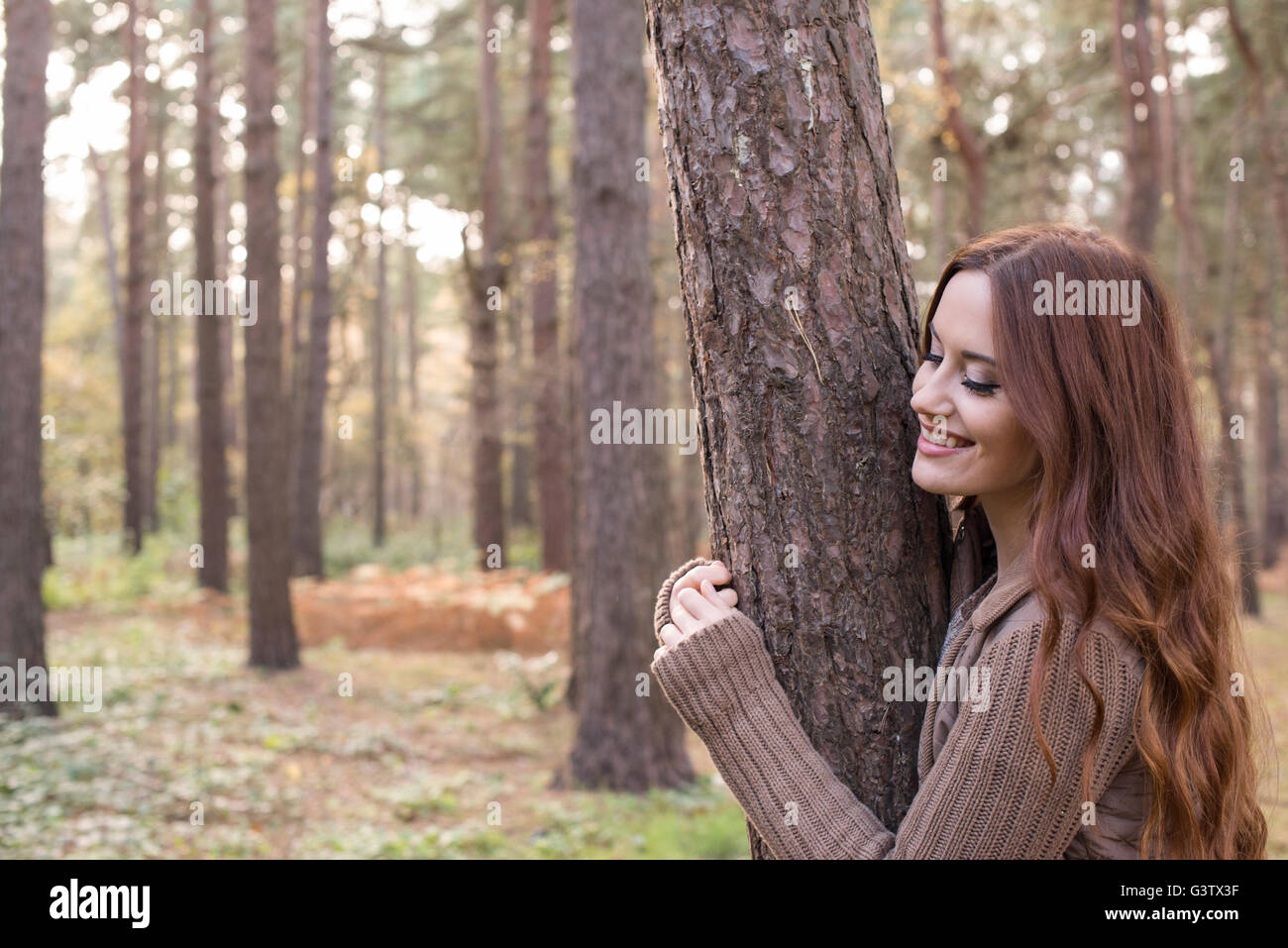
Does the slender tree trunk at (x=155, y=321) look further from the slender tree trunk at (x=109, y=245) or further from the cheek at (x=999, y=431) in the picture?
the cheek at (x=999, y=431)

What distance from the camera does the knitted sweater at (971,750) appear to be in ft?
5.63

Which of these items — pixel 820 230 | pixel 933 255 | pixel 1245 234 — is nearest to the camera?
pixel 820 230

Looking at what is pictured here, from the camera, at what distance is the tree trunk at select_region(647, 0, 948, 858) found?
6.38ft

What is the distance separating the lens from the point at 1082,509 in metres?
1.79

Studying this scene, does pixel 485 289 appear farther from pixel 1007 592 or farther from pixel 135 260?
pixel 1007 592

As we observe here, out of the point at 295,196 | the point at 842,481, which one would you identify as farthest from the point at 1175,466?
the point at 295,196

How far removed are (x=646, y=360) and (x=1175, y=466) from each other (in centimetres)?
591

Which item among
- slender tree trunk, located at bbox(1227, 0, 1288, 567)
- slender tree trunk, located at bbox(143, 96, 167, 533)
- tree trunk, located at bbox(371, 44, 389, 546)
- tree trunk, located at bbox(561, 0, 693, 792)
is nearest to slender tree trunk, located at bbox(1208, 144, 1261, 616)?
slender tree trunk, located at bbox(1227, 0, 1288, 567)

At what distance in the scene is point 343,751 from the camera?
8.29m

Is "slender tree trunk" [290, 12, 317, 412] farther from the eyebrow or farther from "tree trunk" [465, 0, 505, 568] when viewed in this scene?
the eyebrow

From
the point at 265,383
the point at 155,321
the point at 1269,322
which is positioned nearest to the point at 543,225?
the point at 265,383

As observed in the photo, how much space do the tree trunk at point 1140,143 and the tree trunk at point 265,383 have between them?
9.31 metres

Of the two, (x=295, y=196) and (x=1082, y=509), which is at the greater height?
(x=295, y=196)
